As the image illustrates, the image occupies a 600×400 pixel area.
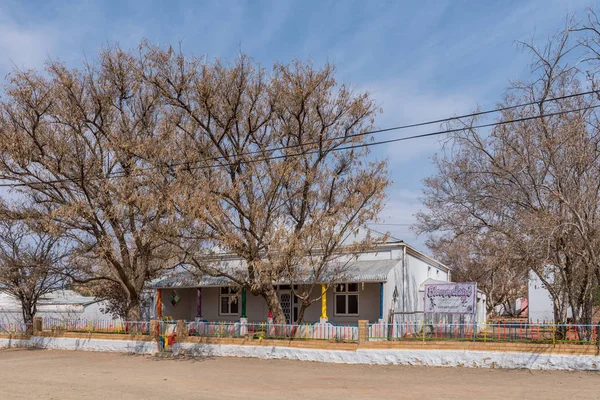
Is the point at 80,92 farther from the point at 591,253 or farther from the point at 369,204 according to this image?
the point at 591,253

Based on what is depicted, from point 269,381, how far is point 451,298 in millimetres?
7572

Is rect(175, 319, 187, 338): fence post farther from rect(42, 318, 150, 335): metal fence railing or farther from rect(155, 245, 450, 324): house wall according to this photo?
rect(155, 245, 450, 324): house wall

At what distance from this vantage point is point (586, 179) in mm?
16734

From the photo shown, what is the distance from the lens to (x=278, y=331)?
64.3 ft

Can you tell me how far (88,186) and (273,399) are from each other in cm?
1219

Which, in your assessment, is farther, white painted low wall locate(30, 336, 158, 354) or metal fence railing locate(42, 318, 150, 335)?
metal fence railing locate(42, 318, 150, 335)

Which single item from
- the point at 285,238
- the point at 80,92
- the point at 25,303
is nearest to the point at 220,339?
the point at 285,238

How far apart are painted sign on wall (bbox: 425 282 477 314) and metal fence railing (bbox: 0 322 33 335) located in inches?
671

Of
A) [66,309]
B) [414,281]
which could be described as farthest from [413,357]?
[66,309]

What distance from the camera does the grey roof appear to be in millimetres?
21516

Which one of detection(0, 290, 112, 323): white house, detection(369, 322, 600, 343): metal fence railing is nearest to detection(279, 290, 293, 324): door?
detection(369, 322, 600, 343): metal fence railing

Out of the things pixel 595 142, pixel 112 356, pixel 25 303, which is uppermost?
pixel 595 142

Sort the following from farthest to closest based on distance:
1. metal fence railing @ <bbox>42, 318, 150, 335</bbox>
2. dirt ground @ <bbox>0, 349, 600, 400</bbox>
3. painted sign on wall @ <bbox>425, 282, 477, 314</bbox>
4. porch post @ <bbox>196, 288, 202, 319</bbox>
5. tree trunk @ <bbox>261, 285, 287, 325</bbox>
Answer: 1. porch post @ <bbox>196, 288, 202, 319</bbox>
2. metal fence railing @ <bbox>42, 318, 150, 335</bbox>
3. tree trunk @ <bbox>261, 285, 287, 325</bbox>
4. painted sign on wall @ <bbox>425, 282, 477, 314</bbox>
5. dirt ground @ <bbox>0, 349, 600, 400</bbox>

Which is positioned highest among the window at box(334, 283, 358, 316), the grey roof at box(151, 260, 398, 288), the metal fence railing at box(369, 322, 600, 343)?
the grey roof at box(151, 260, 398, 288)
